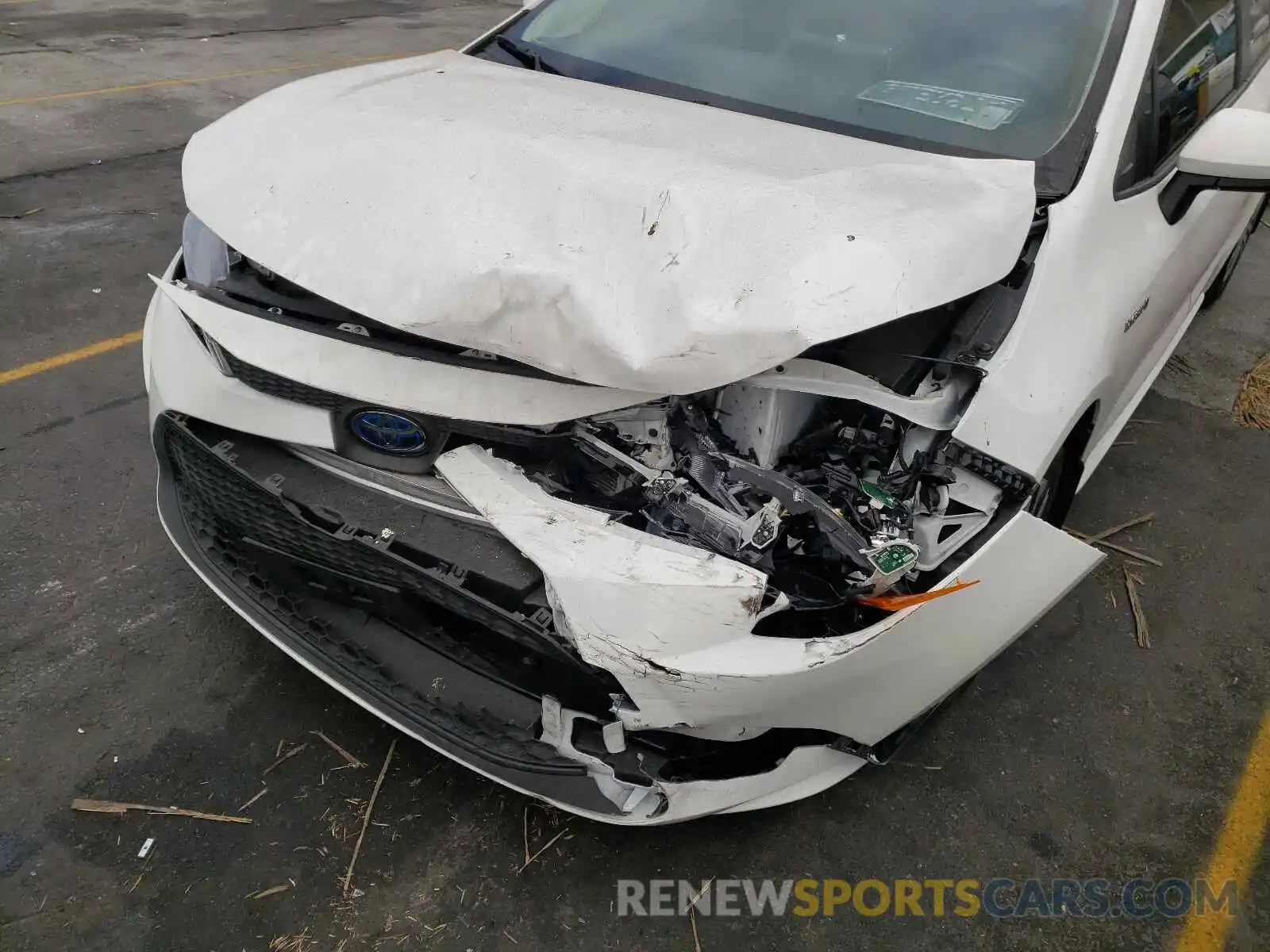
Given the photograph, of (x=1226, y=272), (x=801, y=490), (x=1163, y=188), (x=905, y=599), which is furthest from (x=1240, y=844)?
(x=1226, y=272)

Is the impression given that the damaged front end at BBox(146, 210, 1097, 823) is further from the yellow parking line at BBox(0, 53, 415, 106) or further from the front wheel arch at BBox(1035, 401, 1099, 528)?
the yellow parking line at BBox(0, 53, 415, 106)

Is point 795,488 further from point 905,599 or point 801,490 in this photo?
point 905,599

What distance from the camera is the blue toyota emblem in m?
1.88

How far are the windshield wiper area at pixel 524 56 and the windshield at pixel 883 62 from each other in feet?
0.08

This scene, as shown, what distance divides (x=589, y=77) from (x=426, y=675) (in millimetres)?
1873

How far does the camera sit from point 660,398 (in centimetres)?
181

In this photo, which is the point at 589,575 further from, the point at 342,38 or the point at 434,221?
the point at 342,38

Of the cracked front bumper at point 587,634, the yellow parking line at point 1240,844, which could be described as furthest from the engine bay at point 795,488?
the yellow parking line at point 1240,844

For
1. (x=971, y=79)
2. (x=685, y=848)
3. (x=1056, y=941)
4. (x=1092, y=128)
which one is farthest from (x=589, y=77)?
(x=1056, y=941)

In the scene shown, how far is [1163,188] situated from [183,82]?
326 inches

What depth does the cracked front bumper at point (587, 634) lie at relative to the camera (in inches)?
61.1

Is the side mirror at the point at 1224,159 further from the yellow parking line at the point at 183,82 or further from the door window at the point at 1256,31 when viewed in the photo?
the yellow parking line at the point at 183,82

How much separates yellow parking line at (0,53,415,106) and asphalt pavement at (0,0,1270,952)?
4764 mm

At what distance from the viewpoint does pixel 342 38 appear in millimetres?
10289
